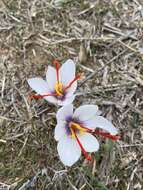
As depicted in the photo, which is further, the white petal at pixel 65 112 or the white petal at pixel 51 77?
the white petal at pixel 51 77

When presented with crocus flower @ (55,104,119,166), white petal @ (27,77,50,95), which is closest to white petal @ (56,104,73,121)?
crocus flower @ (55,104,119,166)

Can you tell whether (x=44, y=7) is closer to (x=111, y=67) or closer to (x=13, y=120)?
(x=111, y=67)

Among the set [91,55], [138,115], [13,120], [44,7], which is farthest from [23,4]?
[138,115]

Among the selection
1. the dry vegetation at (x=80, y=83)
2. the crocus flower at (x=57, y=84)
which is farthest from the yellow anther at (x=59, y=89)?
the dry vegetation at (x=80, y=83)

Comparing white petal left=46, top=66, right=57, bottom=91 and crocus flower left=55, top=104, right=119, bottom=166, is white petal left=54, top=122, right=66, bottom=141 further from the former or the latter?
white petal left=46, top=66, right=57, bottom=91

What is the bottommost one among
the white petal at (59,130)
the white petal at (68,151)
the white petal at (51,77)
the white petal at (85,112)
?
the white petal at (68,151)

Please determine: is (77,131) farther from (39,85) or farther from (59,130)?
(39,85)

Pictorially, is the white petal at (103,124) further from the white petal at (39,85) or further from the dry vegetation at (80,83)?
the white petal at (39,85)

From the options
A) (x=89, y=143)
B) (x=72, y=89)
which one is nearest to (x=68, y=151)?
(x=89, y=143)
